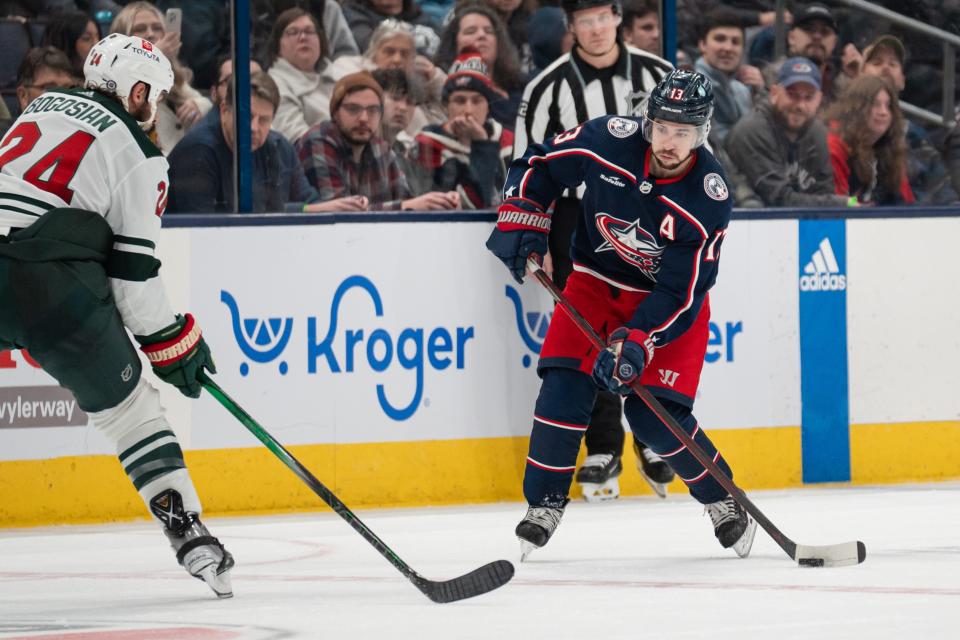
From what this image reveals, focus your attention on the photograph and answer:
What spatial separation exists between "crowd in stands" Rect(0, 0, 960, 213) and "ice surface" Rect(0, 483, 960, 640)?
3.84 feet

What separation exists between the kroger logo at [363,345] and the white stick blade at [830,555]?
1.82 meters

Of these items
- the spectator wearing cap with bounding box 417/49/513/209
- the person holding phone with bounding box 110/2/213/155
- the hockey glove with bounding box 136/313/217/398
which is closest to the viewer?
the hockey glove with bounding box 136/313/217/398

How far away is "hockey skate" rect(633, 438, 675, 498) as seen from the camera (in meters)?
5.70

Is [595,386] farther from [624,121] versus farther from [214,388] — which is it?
[214,388]

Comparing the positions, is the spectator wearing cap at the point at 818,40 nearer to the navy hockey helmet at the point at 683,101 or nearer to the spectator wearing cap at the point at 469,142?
the spectator wearing cap at the point at 469,142

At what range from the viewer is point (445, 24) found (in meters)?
6.01

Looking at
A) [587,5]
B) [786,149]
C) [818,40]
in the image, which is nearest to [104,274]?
[587,5]

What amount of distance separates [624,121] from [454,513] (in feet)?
5.24

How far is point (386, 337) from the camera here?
556cm

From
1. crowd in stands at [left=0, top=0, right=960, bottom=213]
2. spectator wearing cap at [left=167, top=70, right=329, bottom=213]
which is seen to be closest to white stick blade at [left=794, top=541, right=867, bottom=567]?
crowd in stands at [left=0, top=0, right=960, bottom=213]

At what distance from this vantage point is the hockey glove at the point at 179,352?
3.64 meters

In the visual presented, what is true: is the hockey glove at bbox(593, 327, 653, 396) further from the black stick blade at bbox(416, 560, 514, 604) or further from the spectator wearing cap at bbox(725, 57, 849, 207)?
the spectator wearing cap at bbox(725, 57, 849, 207)

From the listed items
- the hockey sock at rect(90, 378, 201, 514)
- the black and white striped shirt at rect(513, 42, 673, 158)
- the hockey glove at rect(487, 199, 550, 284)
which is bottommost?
the hockey sock at rect(90, 378, 201, 514)

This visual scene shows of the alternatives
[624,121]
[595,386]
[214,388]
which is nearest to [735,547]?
[595,386]
